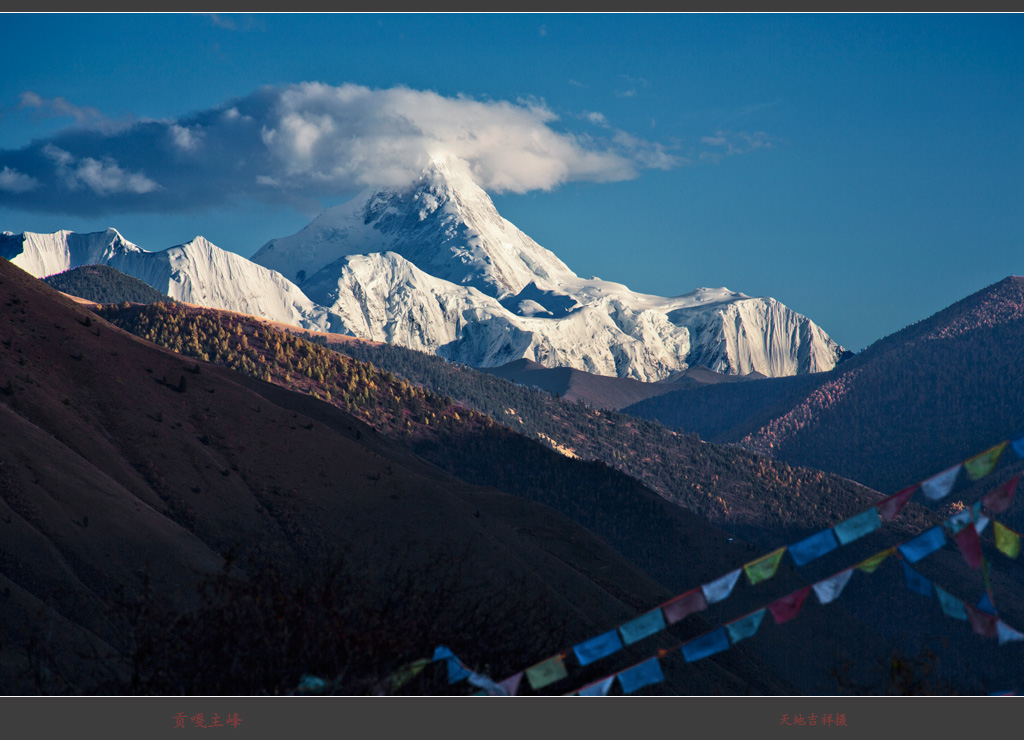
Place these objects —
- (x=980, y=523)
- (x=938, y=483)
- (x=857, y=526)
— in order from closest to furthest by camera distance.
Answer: (x=857, y=526) → (x=980, y=523) → (x=938, y=483)

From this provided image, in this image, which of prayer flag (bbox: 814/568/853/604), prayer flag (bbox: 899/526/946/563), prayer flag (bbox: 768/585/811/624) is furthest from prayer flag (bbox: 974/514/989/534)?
prayer flag (bbox: 768/585/811/624)

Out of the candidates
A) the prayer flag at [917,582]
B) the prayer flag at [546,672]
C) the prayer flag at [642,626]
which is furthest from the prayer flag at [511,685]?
the prayer flag at [917,582]

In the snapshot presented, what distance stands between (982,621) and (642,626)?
7076 mm

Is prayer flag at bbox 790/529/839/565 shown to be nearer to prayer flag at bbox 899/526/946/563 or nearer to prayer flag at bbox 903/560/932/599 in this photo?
prayer flag at bbox 899/526/946/563

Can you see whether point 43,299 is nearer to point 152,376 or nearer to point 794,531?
point 152,376

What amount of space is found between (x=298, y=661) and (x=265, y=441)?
5243 cm

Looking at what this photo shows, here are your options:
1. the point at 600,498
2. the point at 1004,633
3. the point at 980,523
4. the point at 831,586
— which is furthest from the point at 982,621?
the point at 600,498

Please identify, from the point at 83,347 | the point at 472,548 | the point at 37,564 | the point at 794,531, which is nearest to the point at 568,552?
the point at 472,548

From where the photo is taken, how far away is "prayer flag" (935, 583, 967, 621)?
18797mm

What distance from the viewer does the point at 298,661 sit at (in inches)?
754

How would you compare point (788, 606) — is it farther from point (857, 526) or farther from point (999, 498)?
point (999, 498)

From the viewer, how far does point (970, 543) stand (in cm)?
1759

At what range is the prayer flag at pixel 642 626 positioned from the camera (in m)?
17.5

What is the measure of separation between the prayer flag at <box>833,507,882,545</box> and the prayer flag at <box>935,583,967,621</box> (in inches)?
108
